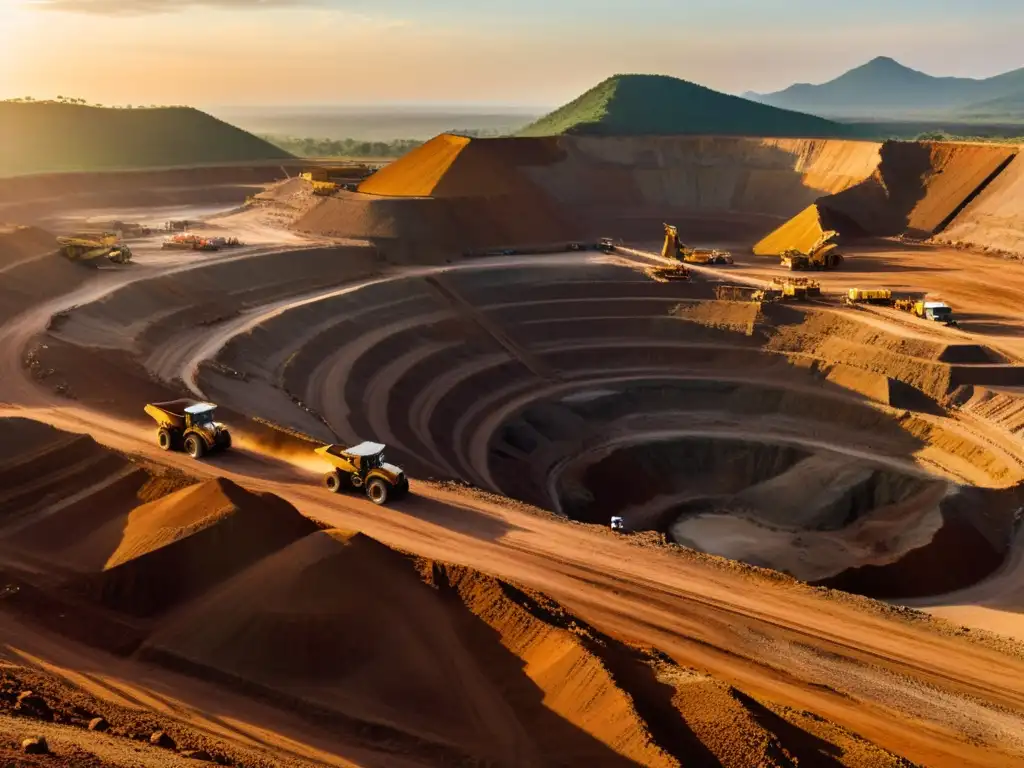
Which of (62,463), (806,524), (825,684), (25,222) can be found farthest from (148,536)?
(25,222)

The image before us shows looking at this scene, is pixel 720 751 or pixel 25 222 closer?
pixel 720 751

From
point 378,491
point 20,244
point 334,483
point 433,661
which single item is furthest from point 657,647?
point 20,244

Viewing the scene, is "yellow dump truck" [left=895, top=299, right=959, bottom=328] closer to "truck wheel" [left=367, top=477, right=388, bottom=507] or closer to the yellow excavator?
"truck wheel" [left=367, top=477, right=388, bottom=507]

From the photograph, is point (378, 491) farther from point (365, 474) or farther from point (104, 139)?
point (104, 139)

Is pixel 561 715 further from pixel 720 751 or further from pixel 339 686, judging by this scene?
pixel 339 686

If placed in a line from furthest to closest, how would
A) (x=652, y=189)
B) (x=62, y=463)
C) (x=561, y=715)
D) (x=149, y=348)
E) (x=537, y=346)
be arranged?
(x=652, y=189) < (x=537, y=346) < (x=149, y=348) < (x=62, y=463) < (x=561, y=715)

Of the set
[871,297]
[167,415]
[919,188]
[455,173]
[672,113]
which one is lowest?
[167,415]
